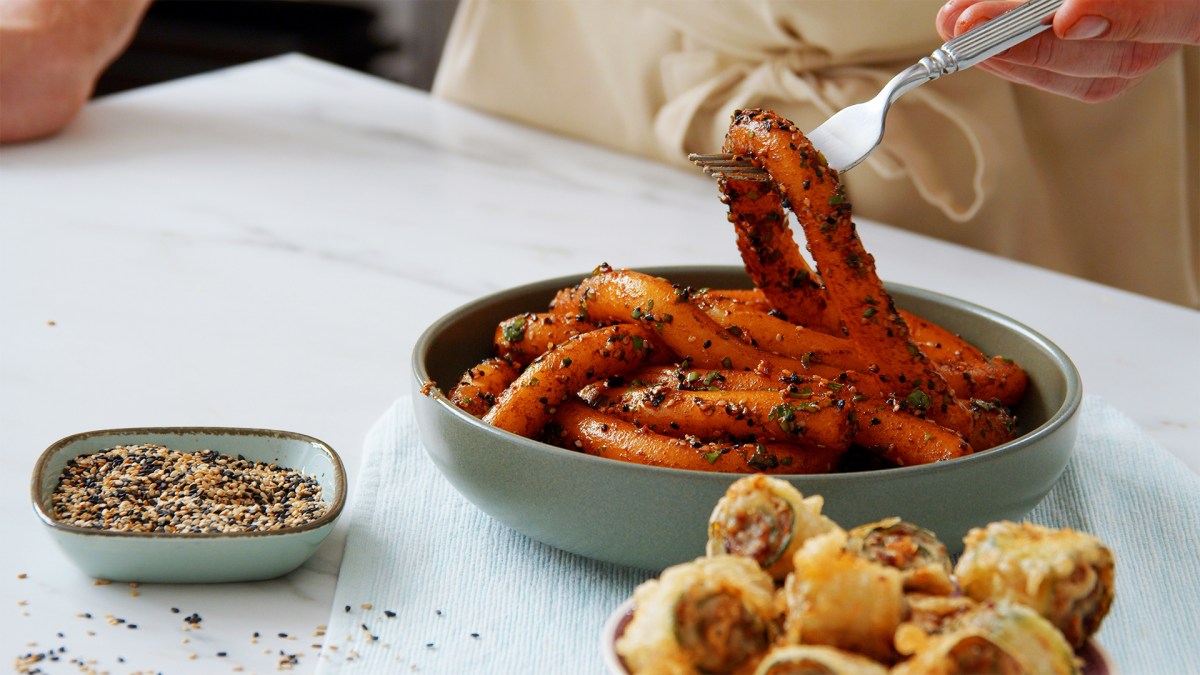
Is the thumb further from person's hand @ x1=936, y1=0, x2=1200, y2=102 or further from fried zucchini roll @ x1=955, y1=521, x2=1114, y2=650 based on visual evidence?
fried zucchini roll @ x1=955, y1=521, x2=1114, y2=650

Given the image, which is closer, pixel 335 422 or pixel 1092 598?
pixel 1092 598

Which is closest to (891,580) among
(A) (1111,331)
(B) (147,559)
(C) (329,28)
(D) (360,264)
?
(B) (147,559)

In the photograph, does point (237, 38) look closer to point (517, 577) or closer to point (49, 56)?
point (49, 56)

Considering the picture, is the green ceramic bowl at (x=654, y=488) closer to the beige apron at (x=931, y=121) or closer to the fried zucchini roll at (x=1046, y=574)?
the fried zucchini roll at (x=1046, y=574)

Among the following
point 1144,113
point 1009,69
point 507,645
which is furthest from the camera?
point 1144,113

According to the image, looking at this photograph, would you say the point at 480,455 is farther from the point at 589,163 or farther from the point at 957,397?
the point at 589,163

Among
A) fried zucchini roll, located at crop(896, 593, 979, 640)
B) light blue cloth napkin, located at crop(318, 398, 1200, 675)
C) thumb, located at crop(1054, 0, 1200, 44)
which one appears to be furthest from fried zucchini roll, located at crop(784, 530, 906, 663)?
thumb, located at crop(1054, 0, 1200, 44)

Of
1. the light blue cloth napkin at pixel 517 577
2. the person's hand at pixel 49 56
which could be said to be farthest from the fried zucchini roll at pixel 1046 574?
the person's hand at pixel 49 56
